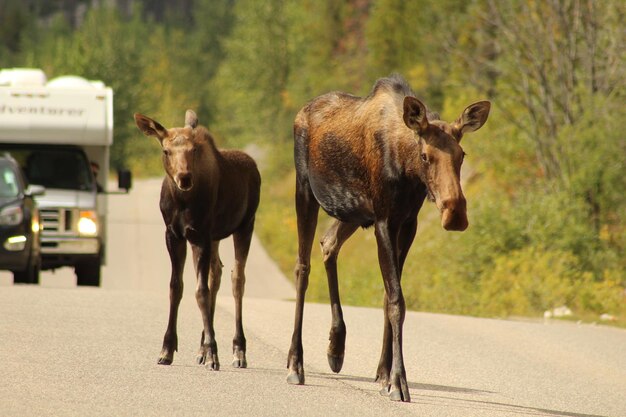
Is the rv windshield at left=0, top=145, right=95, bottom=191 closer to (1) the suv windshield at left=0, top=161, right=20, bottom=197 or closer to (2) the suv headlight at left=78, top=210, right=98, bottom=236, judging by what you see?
(2) the suv headlight at left=78, top=210, right=98, bottom=236

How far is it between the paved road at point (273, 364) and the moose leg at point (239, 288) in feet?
0.58

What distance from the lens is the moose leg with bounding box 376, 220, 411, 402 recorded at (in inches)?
378

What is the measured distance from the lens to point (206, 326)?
36.5 feet

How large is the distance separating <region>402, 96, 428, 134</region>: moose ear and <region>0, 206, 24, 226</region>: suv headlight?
11.4 m

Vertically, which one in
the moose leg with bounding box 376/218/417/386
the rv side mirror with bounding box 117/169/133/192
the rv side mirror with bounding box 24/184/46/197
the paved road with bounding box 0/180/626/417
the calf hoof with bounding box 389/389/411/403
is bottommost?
the paved road with bounding box 0/180/626/417

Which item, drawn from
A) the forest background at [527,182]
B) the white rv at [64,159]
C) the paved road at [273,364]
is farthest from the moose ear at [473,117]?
the white rv at [64,159]

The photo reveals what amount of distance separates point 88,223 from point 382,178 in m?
13.2

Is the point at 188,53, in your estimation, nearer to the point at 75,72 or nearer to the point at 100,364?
the point at 75,72

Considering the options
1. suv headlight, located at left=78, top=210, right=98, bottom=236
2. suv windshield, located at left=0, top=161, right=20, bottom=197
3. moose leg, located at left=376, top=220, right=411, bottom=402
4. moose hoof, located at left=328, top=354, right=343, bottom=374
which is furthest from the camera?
suv headlight, located at left=78, top=210, right=98, bottom=236

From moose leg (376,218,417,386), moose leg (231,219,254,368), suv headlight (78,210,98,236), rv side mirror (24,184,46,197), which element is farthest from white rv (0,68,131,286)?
moose leg (376,218,417,386)

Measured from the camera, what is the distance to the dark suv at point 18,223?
19.9 meters

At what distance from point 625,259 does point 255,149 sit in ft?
175

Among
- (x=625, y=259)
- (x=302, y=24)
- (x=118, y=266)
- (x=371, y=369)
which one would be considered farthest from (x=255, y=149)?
(x=371, y=369)

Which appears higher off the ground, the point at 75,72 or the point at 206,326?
the point at 75,72
